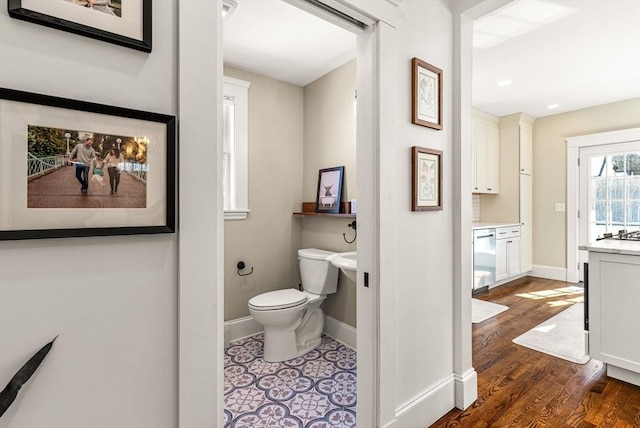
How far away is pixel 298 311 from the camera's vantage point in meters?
2.48

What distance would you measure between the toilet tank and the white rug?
5.54 feet

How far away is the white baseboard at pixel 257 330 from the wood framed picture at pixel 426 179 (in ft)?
4.81

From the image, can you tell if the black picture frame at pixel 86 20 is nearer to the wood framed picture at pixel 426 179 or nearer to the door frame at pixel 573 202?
the wood framed picture at pixel 426 179

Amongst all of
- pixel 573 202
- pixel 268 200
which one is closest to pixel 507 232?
pixel 573 202

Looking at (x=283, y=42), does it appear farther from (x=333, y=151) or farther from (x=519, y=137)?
(x=519, y=137)

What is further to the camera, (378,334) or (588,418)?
(588,418)

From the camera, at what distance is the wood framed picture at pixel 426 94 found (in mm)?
1646

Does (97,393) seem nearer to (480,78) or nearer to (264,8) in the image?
(264,8)

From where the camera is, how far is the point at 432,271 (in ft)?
5.86

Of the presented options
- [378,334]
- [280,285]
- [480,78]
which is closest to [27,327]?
[378,334]

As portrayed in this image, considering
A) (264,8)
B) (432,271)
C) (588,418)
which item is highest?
(264,8)

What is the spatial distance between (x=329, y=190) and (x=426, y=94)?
1358mm

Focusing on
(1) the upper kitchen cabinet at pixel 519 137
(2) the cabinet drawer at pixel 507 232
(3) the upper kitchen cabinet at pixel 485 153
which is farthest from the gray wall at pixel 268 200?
(1) the upper kitchen cabinet at pixel 519 137

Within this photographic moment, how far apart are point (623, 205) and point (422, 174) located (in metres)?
4.64
